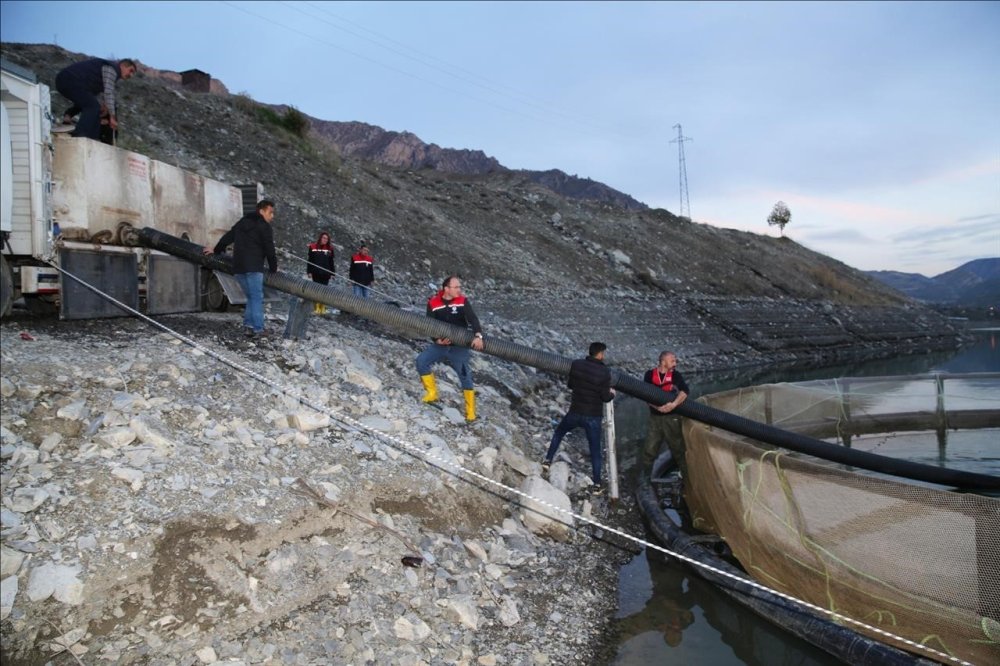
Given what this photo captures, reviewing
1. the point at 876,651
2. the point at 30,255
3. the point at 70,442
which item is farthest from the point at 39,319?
the point at 876,651

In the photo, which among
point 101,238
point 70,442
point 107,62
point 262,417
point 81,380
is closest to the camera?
point 70,442

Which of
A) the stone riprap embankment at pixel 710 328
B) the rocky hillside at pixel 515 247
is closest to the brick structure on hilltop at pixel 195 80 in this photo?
the rocky hillside at pixel 515 247

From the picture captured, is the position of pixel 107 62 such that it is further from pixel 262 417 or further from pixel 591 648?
pixel 591 648

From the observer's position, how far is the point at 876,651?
15.9 ft

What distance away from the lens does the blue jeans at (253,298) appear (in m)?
8.42

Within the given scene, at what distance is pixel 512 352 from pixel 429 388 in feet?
3.87

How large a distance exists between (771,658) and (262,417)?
522 centimetres

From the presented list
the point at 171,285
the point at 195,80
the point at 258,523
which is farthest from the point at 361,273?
the point at 195,80

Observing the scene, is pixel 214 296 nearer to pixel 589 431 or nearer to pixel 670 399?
pixel 589 431

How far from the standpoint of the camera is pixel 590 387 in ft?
26.8

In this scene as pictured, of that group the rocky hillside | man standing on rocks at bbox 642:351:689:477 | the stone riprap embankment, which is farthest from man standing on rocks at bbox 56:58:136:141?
the stone riprap embankment

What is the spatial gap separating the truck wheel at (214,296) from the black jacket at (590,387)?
5.67 m

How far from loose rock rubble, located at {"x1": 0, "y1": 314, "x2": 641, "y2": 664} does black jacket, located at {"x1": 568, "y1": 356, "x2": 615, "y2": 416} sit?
1.00 m

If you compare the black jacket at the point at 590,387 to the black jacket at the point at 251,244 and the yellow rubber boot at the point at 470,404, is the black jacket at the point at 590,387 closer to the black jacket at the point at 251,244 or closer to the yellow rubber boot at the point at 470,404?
the yellow rubber boot at the point at 470,404
